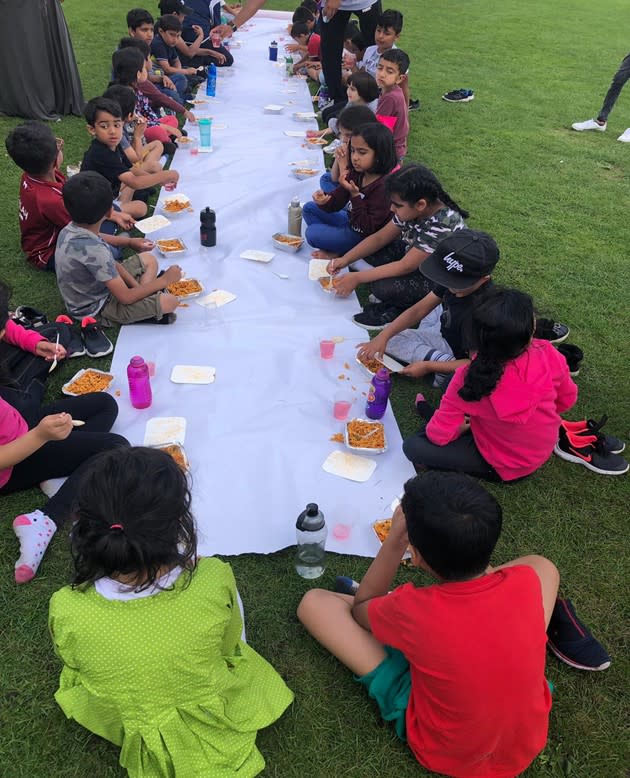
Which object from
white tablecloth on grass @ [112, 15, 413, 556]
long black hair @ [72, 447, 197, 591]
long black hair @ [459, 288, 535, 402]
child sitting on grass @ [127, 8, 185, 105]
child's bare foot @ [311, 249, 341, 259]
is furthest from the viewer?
child sitting on grass @ [127, 8, 185, 105]

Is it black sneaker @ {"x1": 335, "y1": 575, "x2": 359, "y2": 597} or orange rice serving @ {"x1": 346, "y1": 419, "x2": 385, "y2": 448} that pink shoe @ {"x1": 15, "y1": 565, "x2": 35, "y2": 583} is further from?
orange rice serving @ {"x1": 346, "y1": 419, "x2": 385, "y2": 448}

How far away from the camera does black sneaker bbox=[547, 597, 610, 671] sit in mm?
2574

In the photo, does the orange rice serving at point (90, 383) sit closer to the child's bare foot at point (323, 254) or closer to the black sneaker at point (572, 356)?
the child's bare foot at point (323, 254)

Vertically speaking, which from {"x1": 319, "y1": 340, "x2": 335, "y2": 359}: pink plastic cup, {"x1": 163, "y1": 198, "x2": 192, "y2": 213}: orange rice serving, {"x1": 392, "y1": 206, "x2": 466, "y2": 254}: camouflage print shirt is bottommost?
{"x1": 319, "y1": 340, "x2": 335, "y2": 359}: pink plastic cup

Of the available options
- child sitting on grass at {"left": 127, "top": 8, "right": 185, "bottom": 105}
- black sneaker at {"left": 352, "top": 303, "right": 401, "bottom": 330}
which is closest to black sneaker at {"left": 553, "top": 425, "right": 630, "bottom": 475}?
black sneaker at {"left": 352, "top": 303, "right": 401, "bottom": 330}

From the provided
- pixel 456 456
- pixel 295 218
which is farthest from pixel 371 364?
pixel 295 218

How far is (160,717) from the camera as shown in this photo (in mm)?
1933

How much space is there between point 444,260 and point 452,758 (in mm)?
2667

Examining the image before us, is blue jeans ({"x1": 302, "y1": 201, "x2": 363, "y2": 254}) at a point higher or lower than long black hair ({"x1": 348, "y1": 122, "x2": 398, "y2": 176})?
lower

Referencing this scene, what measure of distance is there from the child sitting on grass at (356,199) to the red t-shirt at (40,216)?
7.19 feet

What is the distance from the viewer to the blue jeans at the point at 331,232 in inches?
209

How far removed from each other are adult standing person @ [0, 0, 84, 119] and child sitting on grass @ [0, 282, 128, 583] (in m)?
5.54

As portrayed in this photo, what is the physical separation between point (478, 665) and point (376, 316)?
312 centimetres

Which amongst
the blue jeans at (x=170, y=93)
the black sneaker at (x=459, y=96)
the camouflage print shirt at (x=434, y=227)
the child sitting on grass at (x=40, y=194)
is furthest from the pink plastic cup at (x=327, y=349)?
the black sneaker at (x=459, y=96)
